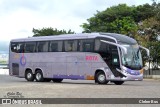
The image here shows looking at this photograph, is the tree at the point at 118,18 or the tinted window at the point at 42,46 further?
the tree at the point at 118,18

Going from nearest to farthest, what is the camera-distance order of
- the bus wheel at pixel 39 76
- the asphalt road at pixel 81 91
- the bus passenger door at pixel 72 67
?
the asphalt road at pixel 81 91, the bus passenger door at pixel 72 67, the bus wheel at pixel 39 76

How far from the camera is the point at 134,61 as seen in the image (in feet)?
93.3

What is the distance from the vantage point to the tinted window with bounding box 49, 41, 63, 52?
1229 inches

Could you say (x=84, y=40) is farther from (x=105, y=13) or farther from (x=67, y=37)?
(x=105, y=13)

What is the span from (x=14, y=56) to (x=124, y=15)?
39738mm

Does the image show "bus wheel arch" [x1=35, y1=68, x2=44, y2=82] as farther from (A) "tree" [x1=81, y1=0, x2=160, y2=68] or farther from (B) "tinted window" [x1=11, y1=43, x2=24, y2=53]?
(A) "tree" [x1=81, y1=0, x2=160, y2=68]

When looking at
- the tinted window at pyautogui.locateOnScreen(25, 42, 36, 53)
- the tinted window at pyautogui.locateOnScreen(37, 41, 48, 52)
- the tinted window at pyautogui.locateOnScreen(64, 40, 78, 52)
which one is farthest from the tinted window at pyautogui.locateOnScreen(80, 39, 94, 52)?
the tinted window at pyautogui.locateOnScreen(25, 42, 36, 53)

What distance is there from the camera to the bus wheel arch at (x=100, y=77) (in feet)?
93.7

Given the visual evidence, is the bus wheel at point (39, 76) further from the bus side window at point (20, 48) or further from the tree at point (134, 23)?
the tree at point (134, 23)

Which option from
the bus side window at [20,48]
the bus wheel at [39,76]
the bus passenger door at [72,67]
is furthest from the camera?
the bus side window at [20,48]

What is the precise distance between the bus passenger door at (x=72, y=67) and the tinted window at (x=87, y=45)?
1.03 metres

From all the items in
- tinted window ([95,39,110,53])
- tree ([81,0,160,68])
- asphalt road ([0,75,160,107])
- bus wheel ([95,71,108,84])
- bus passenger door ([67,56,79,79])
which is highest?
tree ([81,0,160,68])

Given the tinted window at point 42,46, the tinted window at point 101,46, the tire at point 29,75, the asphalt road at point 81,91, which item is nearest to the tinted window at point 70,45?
the tinted window at point 101,46

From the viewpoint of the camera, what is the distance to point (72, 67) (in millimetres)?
30594
